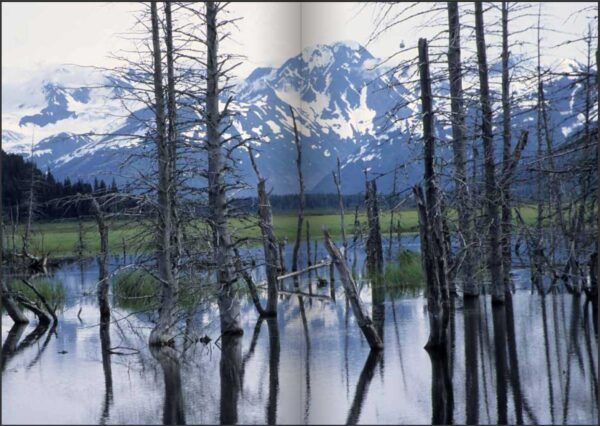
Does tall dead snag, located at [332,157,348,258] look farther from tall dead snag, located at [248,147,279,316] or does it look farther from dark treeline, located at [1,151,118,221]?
dark treeline, located at [1,151,118,221]

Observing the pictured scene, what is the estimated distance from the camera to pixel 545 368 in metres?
10.7

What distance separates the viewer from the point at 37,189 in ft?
45.3

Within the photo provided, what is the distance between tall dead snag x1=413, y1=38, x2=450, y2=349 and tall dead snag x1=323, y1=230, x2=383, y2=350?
2.89ft

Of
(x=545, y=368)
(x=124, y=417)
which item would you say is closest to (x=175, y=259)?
(x=124, y=417)

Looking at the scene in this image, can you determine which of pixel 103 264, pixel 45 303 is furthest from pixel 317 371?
pixel 45 303

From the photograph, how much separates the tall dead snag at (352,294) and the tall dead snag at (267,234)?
1.77 meters

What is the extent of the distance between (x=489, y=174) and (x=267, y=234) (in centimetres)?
315

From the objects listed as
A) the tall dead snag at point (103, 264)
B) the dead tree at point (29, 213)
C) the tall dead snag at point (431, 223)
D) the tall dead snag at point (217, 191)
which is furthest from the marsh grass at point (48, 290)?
the tall dead snag at point (431, 223)

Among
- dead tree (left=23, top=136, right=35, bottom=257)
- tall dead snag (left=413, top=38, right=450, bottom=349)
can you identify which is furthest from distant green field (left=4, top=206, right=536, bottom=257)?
tall dead snag (left=413, top=38, right=450, bottom=349)

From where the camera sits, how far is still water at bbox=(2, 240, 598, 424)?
30.9 ft

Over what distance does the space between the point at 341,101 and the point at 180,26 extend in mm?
2266

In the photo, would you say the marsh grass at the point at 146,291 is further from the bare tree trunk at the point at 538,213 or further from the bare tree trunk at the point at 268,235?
the bare tree trunk at the point at 538,213

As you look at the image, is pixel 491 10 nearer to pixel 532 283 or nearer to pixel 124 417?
pixel 532 283

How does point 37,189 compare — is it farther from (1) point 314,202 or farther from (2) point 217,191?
(1) point 314,202
